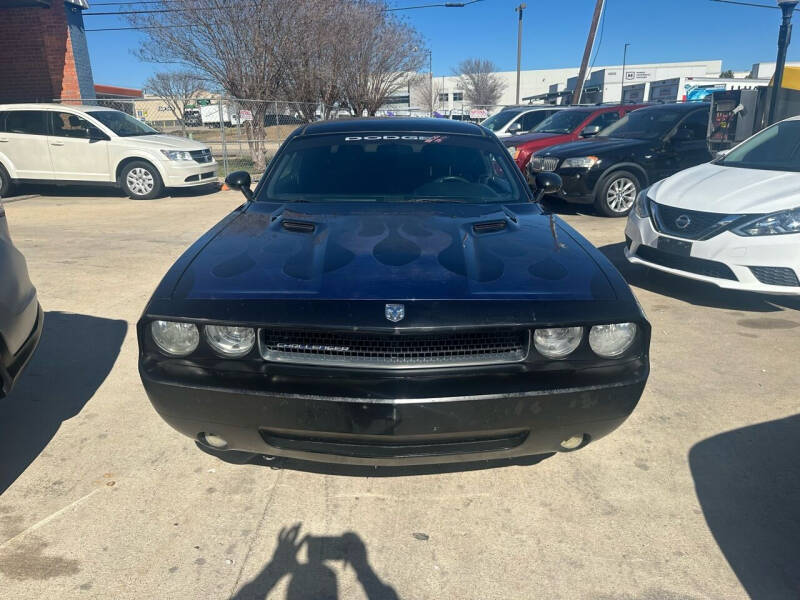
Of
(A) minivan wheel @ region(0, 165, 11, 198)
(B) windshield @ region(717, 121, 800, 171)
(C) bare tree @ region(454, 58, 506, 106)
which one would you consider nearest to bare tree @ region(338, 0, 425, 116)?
(A) minivan wheel @ region(0, 165, 11, 198)

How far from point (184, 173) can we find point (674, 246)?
9461mm

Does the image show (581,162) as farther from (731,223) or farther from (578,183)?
(731,223)

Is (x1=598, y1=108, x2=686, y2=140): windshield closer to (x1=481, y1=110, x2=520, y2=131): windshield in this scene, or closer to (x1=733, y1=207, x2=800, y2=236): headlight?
(x1=733, y1=207, x2=800, y2=236): headlight

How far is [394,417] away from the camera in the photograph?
2045 millimetres

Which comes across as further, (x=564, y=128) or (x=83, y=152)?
(x=564, y=128)

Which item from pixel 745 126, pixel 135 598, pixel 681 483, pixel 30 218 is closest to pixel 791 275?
pixel 681 483

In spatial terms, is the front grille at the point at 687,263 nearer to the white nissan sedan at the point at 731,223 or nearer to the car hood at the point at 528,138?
the white nissan sedan at the point at 731,223

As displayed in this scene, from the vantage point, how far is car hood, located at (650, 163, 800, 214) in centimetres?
459

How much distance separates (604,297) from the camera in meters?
2.23

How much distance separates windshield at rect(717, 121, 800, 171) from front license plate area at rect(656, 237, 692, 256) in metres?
1.22

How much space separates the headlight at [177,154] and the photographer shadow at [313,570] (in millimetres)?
10523

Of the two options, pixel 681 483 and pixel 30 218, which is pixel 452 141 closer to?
pixel 681 483

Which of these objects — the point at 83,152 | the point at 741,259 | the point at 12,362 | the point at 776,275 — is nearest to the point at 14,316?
the point at 12,362

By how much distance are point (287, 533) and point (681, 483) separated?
5.78ft
